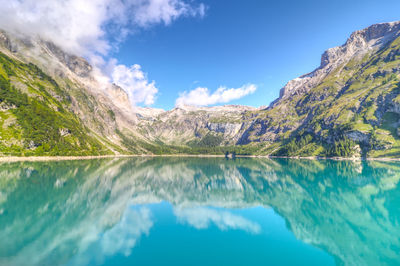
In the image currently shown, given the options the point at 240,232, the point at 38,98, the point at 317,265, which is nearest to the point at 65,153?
the point at 38,98

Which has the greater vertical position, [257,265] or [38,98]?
[38,98]

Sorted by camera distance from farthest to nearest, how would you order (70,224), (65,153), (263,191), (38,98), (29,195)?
(38,98)
(65,153)
(263,191)
(29,195)
(70,224)

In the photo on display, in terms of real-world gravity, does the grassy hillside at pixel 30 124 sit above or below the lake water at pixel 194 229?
above

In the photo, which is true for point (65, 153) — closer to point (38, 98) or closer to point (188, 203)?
point (38, 98)

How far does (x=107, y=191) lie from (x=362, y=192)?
2368 inches

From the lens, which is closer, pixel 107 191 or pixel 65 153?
pixel 107 191

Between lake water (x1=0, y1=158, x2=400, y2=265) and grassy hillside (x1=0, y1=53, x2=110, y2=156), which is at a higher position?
grassy hillside (x1=0, y1=53, x2=110, y2=156)

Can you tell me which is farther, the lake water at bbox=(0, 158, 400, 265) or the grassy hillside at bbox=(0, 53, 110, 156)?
the grassy hillside at bbox=(0, 53, 110, 156)

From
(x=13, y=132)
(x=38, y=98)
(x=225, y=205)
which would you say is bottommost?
(x=225, y=205)

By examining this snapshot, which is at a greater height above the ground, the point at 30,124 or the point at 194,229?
the point at 30,124

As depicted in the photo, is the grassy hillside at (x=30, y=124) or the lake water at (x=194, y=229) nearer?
the lake water at (x=194, y=229)

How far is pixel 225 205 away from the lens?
4231 cm

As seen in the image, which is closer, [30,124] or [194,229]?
[194,229]

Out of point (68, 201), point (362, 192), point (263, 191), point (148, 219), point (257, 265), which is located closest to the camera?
point (257, 265)
